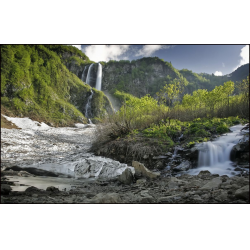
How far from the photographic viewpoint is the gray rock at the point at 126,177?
2.30 metres

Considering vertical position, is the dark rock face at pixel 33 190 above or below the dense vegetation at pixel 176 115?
below

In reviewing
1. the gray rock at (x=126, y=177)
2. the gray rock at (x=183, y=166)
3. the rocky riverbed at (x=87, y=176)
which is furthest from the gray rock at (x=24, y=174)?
the gray rock at (x=183, y=166)

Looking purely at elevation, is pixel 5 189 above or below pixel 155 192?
above

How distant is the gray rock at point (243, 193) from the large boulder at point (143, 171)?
41.7 inches

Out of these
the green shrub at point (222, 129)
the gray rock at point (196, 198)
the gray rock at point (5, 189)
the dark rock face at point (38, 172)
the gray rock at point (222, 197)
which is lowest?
the gray rock at point (196, 198)

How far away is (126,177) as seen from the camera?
7.61ft

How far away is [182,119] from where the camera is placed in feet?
9.21

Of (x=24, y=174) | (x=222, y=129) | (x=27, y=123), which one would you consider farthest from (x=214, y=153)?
(x=27, y=123)

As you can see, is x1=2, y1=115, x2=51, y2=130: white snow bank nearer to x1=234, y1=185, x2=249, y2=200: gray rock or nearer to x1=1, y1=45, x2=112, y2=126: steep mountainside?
x1=1, y1=45, x2=112, y2=126: steep mountainside

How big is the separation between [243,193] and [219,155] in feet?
2.45

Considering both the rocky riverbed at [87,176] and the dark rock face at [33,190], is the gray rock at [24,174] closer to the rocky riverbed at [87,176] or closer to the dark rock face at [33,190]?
the rocky riverbed at [87,176]

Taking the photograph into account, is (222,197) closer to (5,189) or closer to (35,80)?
(5,189)
